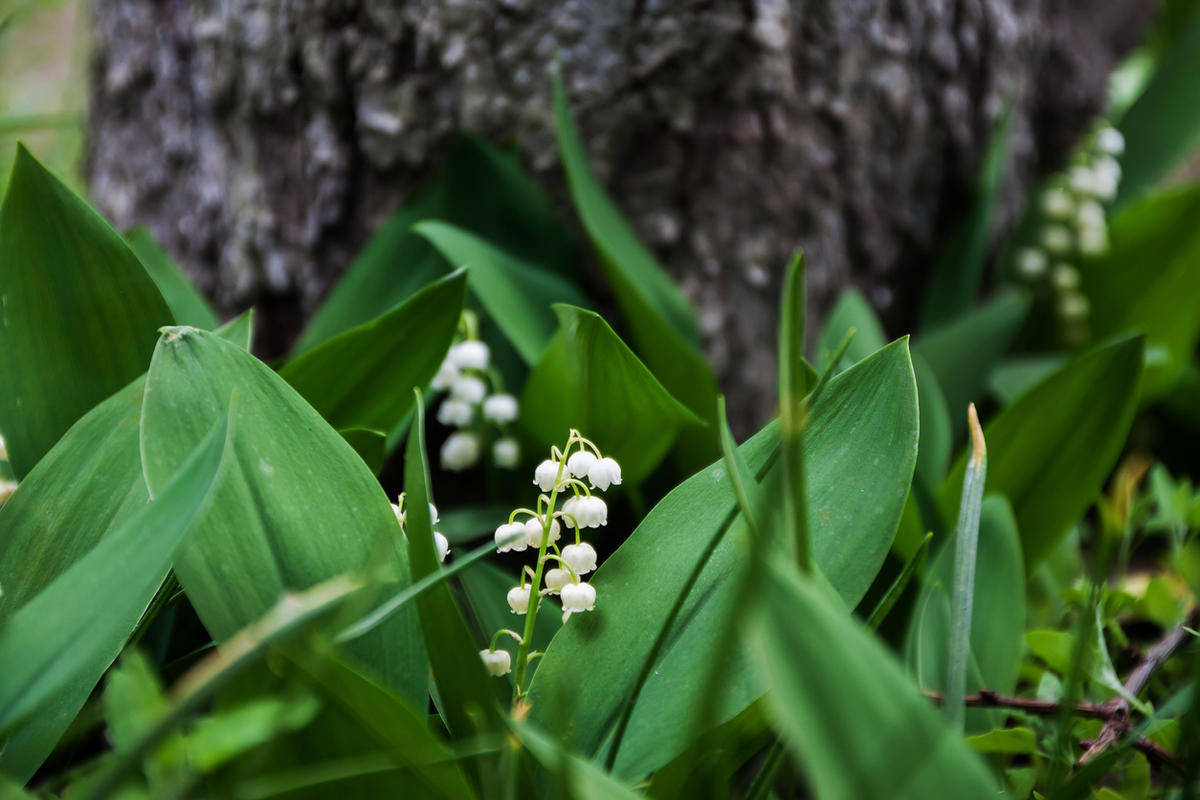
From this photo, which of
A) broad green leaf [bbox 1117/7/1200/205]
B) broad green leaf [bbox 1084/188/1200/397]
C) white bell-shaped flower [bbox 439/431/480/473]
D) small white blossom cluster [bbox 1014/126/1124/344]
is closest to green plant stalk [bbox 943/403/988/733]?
white bell-shaped flower [bbox 439/431/480/473]

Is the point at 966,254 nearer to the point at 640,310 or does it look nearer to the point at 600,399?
the point at 640,310

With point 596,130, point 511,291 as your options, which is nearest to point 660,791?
point 511,291

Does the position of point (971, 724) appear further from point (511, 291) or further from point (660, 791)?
point (511, 291)

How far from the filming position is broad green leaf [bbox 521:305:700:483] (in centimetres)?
61

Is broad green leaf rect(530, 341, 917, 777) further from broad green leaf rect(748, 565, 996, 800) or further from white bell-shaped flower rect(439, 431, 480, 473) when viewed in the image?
white bell-shaped flower rect(439, 431, 480, 473)

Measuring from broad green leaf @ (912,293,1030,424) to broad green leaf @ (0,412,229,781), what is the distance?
845 mm

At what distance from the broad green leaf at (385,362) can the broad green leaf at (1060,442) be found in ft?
1.40

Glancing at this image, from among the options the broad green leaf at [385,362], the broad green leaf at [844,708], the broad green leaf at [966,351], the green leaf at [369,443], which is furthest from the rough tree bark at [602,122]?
the broad green leaf at [844,708]

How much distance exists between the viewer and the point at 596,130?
97 cm

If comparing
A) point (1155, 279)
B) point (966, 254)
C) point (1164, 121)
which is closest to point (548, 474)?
point (966, 254)

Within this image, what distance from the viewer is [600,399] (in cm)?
69

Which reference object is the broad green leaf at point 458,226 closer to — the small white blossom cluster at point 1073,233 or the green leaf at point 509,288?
the green leaf at point 509,288

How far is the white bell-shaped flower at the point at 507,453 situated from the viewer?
2.68ft

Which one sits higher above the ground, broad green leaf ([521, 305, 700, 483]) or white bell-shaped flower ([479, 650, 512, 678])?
broad green leaf ([521, 305, 700, 483])
